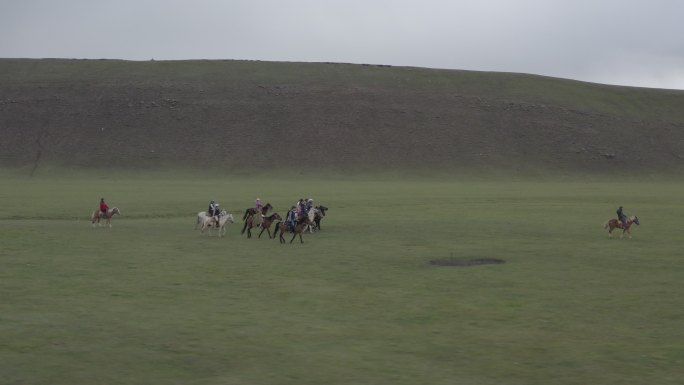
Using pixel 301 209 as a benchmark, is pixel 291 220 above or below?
below

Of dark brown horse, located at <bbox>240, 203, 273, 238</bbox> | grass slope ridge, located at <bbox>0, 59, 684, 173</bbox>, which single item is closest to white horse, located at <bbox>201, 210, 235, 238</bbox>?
dark brown horse, located at <bbox>240, 203, 273, 238</bbox>

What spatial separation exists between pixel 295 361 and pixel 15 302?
714 centimetres

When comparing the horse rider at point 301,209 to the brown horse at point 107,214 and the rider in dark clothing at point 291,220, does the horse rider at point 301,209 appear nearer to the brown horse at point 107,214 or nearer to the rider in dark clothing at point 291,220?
the rider in dark clothing at point 291,220

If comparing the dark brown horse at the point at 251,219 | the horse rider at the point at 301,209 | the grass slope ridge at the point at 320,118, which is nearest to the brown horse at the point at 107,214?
the dark brown horse at the point at 251,219

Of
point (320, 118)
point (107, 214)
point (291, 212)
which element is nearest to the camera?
point (291, 212)

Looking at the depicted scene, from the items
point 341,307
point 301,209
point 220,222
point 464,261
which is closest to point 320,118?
point 301,209

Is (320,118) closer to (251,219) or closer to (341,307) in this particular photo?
(251,219)

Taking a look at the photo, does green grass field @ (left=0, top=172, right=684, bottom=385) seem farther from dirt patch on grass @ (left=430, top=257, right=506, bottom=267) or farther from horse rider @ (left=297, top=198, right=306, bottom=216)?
horse rider @ (left=297, top=198, right=306, bottom=216)

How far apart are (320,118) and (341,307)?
9579 cm

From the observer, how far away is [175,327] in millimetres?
14758

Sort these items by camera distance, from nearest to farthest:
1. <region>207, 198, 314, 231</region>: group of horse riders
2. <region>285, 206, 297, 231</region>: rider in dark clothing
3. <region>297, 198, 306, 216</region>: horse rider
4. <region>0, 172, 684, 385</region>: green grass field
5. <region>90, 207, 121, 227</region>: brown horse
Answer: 1. <region>0, 172, 684, 385</region>: green grass field
2. <region>285, 206, 297, 231</region>: rider in dark clothing
3. <region>207, 198, 314, 231</region>: group of horse riders
4. <region>297, 198, 306, 216</region>: horse rider
5. <region>90, 207, 121, 227</region>: brown horse

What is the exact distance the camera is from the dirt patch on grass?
22.9m

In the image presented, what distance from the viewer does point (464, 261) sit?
23578 mm

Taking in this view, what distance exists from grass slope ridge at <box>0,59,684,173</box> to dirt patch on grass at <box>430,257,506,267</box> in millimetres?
72826
